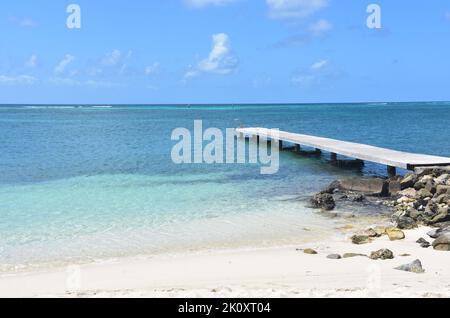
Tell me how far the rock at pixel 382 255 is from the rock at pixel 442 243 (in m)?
0.97

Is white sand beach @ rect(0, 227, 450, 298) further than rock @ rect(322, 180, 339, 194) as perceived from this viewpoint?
No

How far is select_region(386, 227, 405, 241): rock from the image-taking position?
361 inches

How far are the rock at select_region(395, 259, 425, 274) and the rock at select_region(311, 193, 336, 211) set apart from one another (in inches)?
208

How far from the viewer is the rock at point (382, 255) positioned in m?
7.71

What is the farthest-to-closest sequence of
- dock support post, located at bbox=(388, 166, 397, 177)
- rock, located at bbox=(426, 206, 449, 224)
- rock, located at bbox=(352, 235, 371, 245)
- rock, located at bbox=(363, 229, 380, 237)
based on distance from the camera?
dock support post, located at bbox=(388, 166, 397, 177) → rock, located at bbox=(426, 206, 449, 224) → rock, located at bbox=(363, 229, 380, 237) → rock, located at bbox=(352, 235, 371, 245)

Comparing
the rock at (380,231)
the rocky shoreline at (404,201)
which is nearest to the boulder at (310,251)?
the rocky shoreline at (404,201)

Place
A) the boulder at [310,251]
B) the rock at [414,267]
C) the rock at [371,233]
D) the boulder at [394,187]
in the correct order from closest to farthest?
1. the rock at [414,267]
2. the boulder at [310,251]
3. the rock at [371,233]
4. the boulder at [394,187]

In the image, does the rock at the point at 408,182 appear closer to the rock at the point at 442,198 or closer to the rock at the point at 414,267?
the rock at the point at 442,198

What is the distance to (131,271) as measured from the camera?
7602 mm

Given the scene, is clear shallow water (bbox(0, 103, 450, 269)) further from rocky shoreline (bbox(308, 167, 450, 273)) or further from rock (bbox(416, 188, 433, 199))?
rock (bbox(416, 188, 433, 199))

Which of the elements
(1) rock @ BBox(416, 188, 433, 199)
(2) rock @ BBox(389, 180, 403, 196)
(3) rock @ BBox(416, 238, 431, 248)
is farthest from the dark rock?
(2) rock @ BBox(389, 180, 403, 196)
